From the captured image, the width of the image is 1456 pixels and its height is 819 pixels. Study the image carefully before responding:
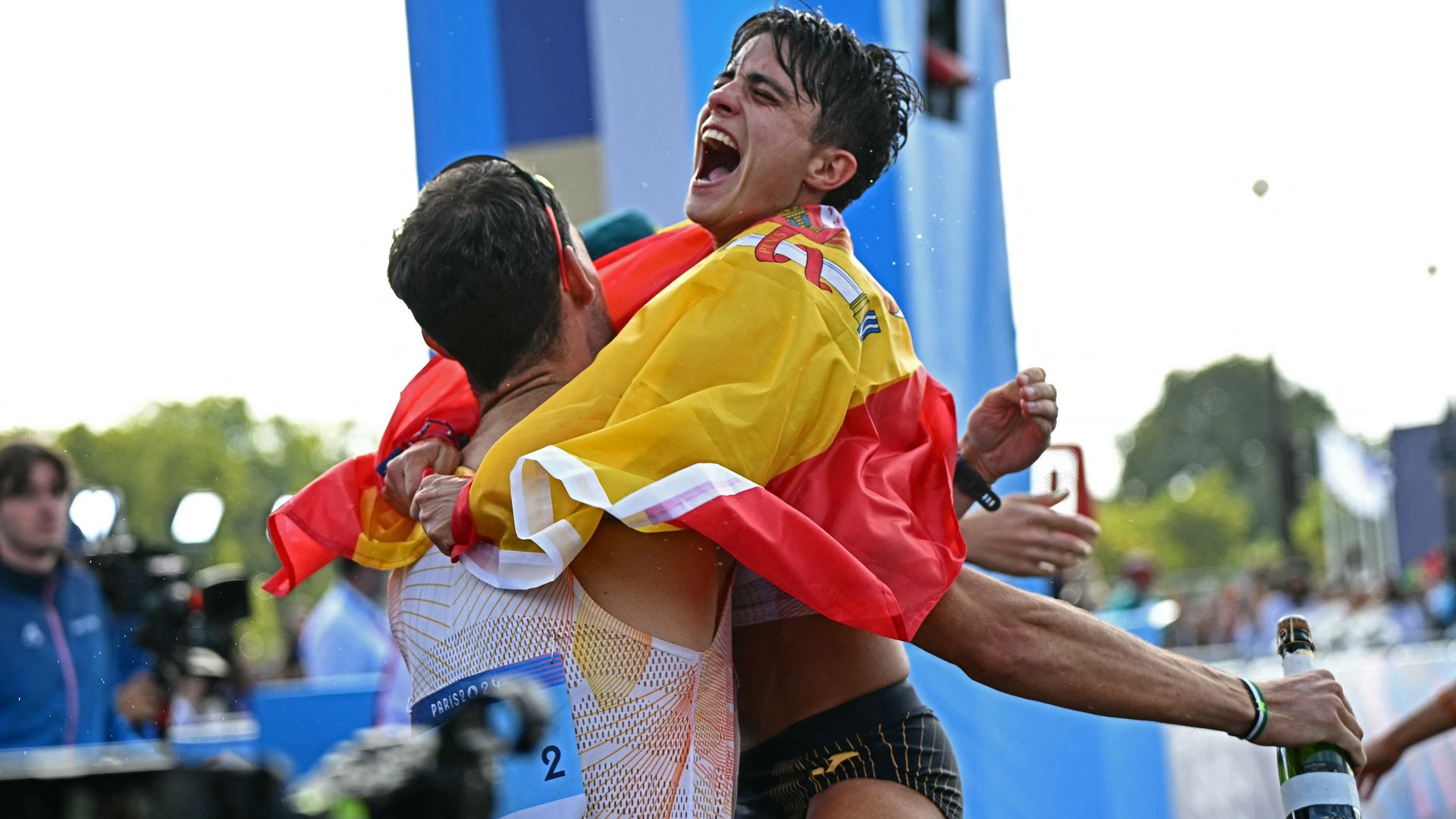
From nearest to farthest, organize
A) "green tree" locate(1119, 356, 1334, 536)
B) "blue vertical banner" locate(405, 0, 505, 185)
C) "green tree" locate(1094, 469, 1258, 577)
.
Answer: "blue vertical banner" locate(405, 0, 505, 185)
"green tree" locate(1094, 469, 1258, 577)
"green tree" locate(1119, 356, 1334, 536)

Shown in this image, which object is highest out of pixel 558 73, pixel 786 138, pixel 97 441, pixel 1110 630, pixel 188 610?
pixel 558 73

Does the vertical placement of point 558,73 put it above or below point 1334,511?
above

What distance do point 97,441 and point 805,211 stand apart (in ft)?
192

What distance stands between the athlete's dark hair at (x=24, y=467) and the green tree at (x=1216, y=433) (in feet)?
168

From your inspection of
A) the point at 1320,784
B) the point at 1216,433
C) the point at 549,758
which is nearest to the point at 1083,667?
the point at 1320,784

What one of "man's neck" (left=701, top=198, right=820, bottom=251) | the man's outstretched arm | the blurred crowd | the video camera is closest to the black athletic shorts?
the man's outstretched arm

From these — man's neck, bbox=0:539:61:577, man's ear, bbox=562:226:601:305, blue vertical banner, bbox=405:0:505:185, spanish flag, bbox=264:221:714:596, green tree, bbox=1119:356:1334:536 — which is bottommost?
green tree, bbox=1119:356:1334:536

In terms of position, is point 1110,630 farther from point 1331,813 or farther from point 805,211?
point 805,211

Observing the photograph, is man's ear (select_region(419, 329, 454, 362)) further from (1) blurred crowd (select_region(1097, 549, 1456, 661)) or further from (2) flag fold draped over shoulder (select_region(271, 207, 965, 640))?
(1) blurred crowd (select_region(1097, 549, 1456, 661))

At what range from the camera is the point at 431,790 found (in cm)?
126

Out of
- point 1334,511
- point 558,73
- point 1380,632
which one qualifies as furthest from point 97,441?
point 558,73

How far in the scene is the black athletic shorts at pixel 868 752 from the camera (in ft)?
7.54

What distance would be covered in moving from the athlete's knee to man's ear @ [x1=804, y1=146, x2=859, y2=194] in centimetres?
99

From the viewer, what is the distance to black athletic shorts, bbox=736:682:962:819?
2297 millimetres
